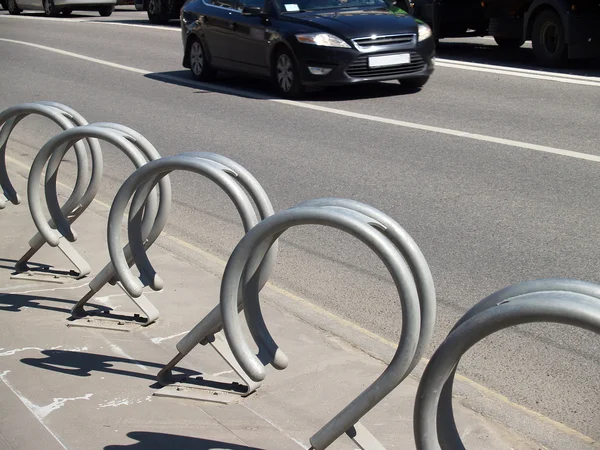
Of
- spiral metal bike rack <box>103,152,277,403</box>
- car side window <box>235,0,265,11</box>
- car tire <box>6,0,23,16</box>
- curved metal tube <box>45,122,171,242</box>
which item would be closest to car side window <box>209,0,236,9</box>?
car side window <box>235,0,265,11</box>

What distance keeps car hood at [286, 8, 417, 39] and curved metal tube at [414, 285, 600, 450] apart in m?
10.3

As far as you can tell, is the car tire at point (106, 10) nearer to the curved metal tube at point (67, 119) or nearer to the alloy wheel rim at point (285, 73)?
the alloy wheel rim at point (285, 73)

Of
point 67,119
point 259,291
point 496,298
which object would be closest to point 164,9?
point 67,119

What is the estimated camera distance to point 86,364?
457cm

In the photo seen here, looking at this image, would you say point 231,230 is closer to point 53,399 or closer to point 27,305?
point 27,305

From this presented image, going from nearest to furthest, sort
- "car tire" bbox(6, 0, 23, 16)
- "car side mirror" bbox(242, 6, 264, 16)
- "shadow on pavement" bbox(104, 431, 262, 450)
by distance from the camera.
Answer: "shadow on pavement" bbox(104, 431, 262, 450)
"car side mirror" bbox(242, 6, 264, 16)
"car tire" bbox(6, 0, 23, 16)

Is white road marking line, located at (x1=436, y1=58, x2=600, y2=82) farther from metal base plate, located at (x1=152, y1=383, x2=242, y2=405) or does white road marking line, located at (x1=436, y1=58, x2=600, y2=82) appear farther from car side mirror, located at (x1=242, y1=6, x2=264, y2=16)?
metal base plate, located at (x1=152, y1=383, x2=242, y2=405)

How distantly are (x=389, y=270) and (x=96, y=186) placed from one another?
2.87 metres

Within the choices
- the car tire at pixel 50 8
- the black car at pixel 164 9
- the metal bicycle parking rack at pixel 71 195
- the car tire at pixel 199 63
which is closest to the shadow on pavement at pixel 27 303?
the metal bicycle parking rack at pixel 71 195

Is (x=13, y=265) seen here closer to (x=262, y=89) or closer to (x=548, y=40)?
(x=262, y=89)

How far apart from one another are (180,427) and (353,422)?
843 mm

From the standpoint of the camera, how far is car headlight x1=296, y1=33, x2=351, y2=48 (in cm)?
1276

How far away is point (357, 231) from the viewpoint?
329 cm

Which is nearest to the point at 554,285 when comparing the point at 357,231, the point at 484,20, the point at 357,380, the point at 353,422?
the point at 357,231
